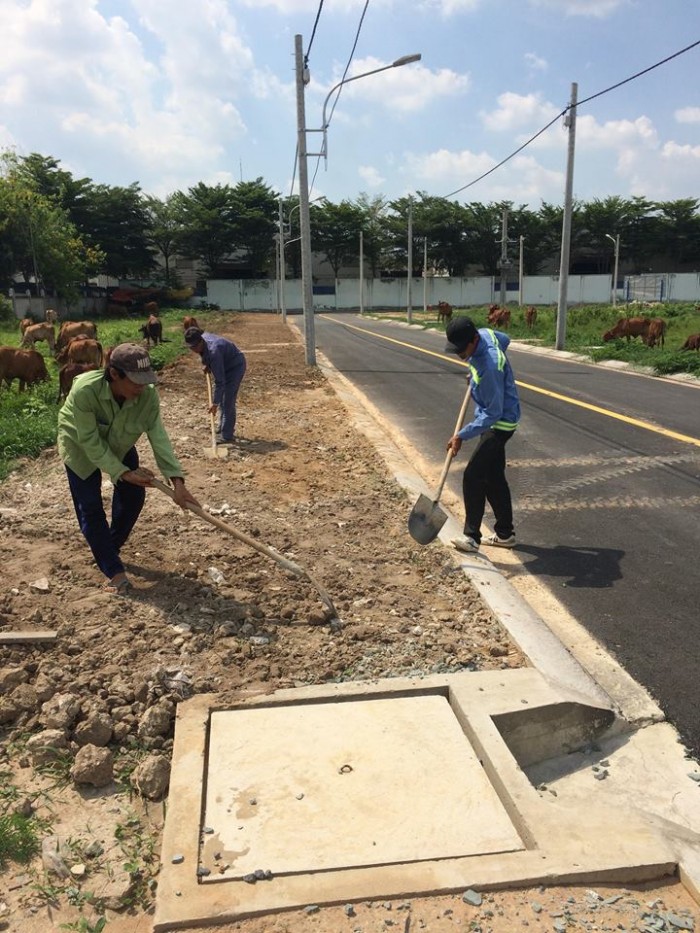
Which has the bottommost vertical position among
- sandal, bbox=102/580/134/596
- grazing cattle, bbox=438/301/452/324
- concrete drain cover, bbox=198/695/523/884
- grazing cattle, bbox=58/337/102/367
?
concrete drain cover, bbox=198/695/523/884

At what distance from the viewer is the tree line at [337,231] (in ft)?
197

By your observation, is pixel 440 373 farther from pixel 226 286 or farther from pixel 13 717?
pixel 226 286

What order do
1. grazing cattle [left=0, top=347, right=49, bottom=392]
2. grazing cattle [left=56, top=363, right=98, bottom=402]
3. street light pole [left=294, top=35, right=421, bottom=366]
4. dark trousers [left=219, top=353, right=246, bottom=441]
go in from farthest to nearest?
street light pole [left=294, top=35, right=421, bottom=366] < grazing cattle [left=0, top=347, right=49, bottom=392] < grazing cattle [left=56, top=363, right=98, bottom=402] < dark trousers [left=219, top=353, right=246, bottom=441]

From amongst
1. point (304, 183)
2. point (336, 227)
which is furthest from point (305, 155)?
point (336, 227)

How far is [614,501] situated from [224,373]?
4629 mm

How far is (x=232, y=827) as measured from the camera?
8.48 ft

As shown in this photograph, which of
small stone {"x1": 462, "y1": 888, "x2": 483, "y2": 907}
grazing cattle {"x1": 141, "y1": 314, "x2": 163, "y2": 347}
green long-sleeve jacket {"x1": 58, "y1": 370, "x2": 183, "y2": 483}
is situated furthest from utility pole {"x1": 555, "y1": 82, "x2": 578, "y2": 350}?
small stone {"x1": 462, "y1": 888, "x2": 483, "y2": 907}

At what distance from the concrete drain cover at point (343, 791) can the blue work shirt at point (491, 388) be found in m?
2.20

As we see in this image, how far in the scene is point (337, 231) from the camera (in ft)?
234

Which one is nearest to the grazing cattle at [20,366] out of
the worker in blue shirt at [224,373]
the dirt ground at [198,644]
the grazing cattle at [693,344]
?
the worker in blue shirt at [224,373]

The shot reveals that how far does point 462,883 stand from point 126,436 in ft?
9.91

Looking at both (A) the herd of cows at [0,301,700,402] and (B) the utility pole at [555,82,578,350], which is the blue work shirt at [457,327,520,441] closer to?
(A) the herd of cows at [0,301,700,402]

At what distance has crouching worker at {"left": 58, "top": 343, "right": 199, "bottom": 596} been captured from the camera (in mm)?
4070

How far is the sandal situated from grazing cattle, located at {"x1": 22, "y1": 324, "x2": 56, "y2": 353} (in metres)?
14.8
